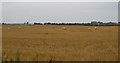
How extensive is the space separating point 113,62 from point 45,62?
2.51m

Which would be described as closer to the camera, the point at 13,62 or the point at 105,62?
the point at 13,62

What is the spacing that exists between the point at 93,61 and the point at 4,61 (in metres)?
7.58

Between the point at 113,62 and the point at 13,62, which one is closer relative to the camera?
the point at 13,62

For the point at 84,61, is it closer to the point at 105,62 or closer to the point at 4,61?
the point at 105,62

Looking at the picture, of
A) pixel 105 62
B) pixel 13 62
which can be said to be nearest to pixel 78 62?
pixel 105 62

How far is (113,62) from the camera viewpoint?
11.7 m

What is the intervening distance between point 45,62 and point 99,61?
6.95 ft

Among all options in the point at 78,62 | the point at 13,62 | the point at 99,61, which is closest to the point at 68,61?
the point at 78,62

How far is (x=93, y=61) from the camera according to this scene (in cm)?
1209

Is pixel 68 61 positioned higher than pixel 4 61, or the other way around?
pixel 4 61

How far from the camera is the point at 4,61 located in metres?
4.85

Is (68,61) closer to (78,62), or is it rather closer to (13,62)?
(78,62)

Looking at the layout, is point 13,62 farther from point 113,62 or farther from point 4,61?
point 113,62

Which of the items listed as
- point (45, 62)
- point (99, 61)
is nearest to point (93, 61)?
point (99, 61)
